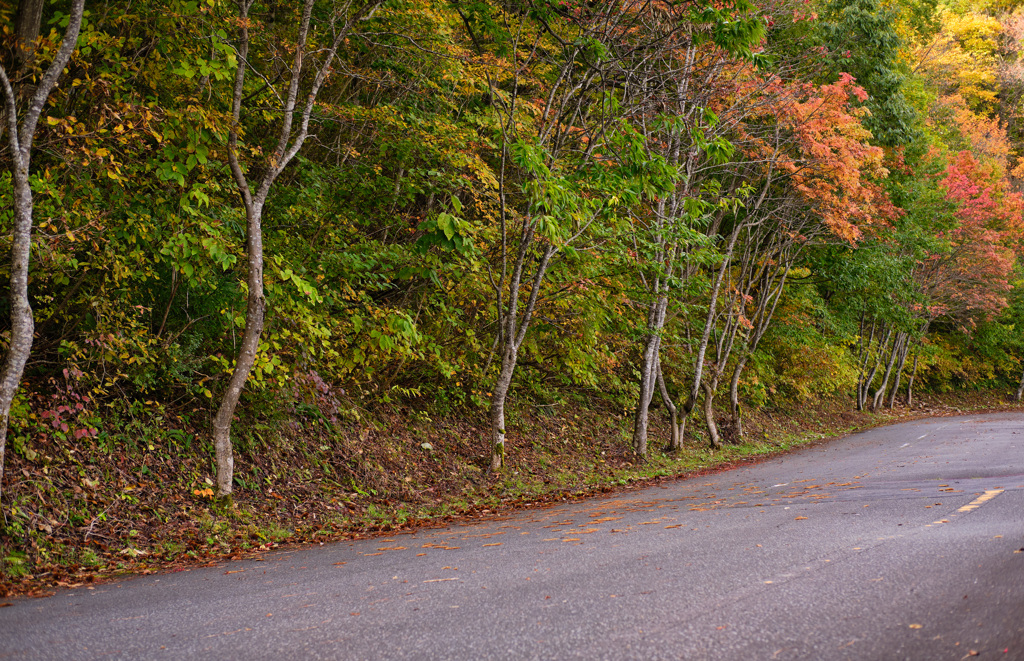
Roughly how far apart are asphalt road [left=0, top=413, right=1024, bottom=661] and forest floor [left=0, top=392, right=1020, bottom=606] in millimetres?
955

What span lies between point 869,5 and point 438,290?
15043mm

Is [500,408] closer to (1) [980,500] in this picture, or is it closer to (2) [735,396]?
(1) [980,500]

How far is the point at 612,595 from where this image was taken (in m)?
4.69

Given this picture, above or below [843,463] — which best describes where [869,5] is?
above

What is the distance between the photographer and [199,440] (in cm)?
959


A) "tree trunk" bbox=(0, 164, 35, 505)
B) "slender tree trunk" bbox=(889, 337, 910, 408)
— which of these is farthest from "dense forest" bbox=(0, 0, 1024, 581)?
"slender tree trunk" bbox=(889, 337, 910, 408)

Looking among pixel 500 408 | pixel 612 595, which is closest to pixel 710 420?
pixel 500 408

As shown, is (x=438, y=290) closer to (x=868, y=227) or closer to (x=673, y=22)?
Answer: (x=673, y=22)

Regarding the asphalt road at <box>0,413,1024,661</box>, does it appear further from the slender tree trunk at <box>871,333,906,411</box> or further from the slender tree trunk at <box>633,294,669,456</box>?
the slender tree trunk at <box>871,333,906,411</box>

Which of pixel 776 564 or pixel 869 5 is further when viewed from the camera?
pixel 869 5

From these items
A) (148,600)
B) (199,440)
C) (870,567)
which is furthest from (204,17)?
(870,567)

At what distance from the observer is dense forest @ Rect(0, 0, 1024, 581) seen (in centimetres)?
793

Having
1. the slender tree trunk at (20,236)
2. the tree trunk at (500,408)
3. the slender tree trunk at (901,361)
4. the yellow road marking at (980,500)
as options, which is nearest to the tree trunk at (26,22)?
the slender tree trunk at (20,236)

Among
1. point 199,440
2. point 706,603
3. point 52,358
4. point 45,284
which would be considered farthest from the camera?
point 199,440
